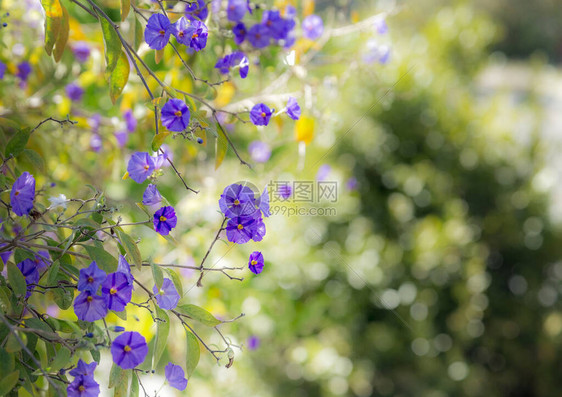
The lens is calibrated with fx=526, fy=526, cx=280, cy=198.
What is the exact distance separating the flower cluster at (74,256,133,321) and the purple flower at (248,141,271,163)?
79cm

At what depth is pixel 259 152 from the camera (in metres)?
1.38

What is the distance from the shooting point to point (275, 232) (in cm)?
166

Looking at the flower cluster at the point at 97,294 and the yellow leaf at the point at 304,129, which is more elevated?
the yellow leaf at the point at 304,129

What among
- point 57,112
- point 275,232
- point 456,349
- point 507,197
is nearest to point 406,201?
point 507,197

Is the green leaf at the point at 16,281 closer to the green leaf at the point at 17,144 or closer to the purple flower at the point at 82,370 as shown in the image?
the purple flower at the point at 82,370

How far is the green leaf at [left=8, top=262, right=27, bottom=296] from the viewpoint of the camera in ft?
2.01

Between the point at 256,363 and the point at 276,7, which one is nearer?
the point at 276,7

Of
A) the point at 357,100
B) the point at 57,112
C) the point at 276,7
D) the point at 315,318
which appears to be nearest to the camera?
the point at 276,7

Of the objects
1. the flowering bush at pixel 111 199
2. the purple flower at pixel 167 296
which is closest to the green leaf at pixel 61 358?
the flowering bush at pixel 111 199

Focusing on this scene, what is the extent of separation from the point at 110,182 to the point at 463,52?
2.05m

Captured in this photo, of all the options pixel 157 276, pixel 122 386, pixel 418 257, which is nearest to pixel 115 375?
pixel 122 386

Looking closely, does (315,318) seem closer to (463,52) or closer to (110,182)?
(110,182)

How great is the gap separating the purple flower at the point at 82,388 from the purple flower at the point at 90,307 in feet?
0.22

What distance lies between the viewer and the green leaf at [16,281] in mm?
612
